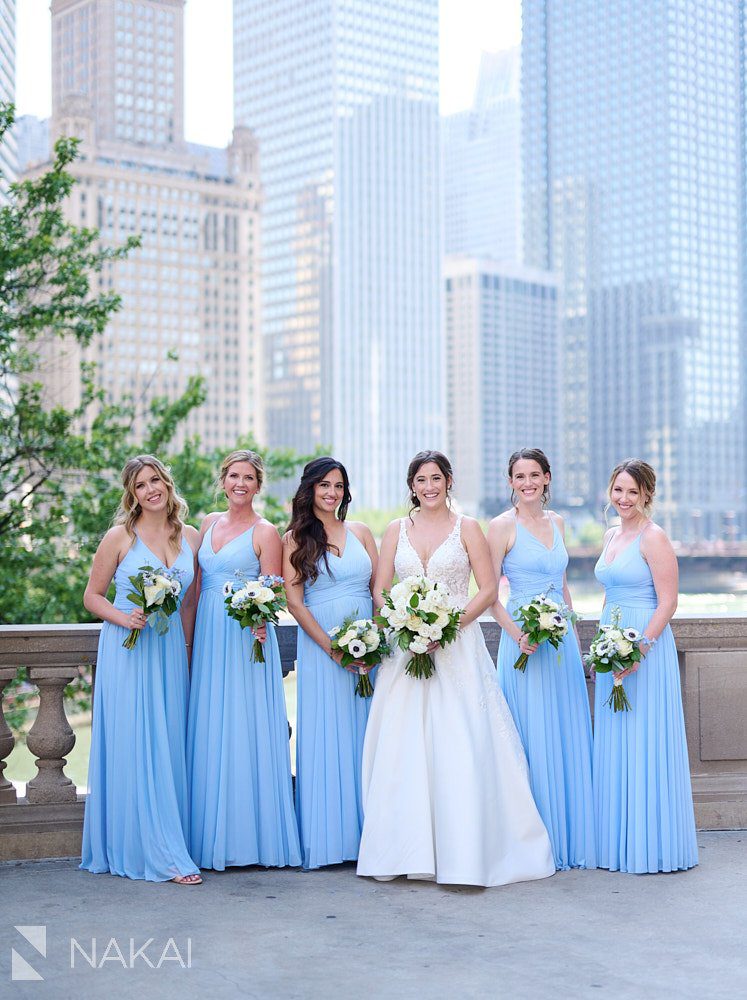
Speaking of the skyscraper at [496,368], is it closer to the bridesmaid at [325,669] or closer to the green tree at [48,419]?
the green tree at [48,419]

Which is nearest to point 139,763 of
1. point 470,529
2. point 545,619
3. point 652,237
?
point 470,529

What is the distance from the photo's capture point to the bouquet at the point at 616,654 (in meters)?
5.54

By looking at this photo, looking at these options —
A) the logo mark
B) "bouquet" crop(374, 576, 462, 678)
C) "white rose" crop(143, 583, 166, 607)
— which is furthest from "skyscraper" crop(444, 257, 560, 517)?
the logo mark

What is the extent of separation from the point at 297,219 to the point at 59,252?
429 ft

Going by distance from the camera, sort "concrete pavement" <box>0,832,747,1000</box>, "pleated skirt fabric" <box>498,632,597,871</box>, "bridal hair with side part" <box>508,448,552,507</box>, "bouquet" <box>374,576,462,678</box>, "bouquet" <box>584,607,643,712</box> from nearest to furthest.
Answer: "concrete pavement" <box>0,832,747,1000</box>
"bouquet" <box>374,576,462,678</box>
"bouquet" <box>584,607,643,712</box>
"pleated skirt fabric" <box>498,632,597,871</box>
"bridal hair with side part" <box>508,448,552,507</box>

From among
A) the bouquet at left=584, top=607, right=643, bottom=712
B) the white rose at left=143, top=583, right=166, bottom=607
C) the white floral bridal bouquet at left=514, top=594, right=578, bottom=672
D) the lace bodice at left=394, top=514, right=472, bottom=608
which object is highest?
the lace bodice at left=394, top=514, right=472, bottom=608

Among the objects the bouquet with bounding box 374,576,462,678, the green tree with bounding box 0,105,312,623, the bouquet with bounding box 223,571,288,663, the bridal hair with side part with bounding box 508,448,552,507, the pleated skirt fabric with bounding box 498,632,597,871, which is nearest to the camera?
the bouquet with bounding box 374,576,462,678

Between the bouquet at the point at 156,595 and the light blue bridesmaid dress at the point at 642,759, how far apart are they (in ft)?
6.96

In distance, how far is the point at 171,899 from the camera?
16.7ft

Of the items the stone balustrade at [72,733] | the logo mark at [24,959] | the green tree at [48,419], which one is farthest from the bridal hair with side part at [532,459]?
the green tree at [48,419]

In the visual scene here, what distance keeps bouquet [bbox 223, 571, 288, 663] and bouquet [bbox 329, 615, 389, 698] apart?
31cm

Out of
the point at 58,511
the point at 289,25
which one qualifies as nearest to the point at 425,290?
the point at 289,25

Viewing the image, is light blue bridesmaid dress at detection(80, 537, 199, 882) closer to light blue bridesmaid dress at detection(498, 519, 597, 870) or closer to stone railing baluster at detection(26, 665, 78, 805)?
stone railing baluster at detection(26, 665, 78, 805)

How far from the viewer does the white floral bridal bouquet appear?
5.45m
